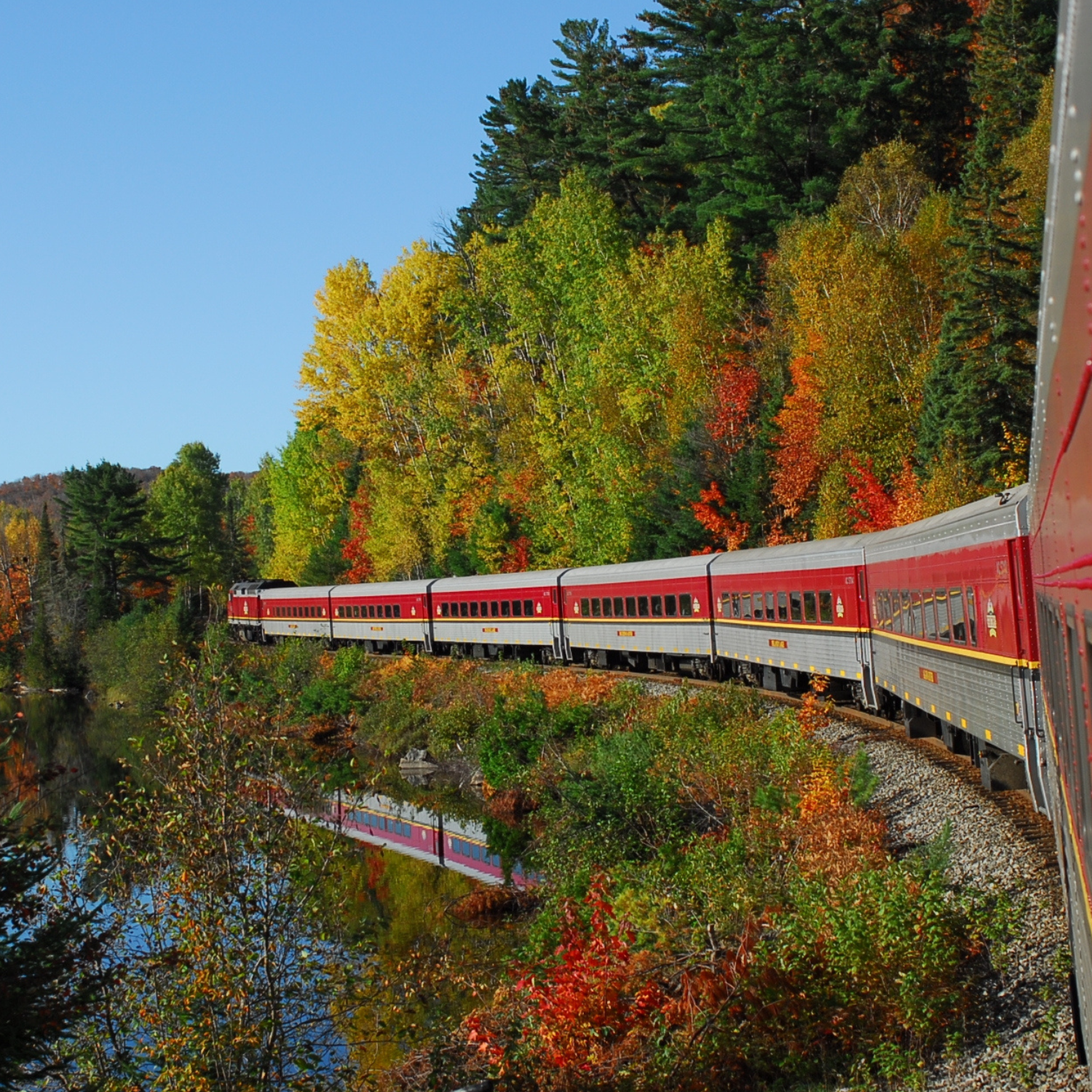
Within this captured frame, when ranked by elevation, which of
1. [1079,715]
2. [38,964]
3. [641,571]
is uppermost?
[641,571]

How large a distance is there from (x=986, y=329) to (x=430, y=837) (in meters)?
17.6

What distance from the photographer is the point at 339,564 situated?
65312 mm

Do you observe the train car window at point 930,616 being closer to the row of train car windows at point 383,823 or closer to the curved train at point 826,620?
the curved train at point 826,620

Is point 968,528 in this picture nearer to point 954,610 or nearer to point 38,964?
point 954,610

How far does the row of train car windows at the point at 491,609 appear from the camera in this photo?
34.4m

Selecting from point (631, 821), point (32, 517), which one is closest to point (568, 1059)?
point (631, 821)

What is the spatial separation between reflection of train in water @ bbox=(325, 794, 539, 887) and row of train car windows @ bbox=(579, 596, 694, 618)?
6.11 meters

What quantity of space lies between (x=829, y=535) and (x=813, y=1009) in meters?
21.7

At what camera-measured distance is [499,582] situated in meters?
36.3

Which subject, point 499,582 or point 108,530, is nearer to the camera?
point 499,582

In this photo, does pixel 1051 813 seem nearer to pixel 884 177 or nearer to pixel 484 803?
pixel 484 803

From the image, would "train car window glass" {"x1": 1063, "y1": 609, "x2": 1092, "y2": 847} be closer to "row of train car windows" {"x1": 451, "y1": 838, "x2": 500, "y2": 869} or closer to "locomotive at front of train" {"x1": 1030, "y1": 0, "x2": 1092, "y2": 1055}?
"locomotive at front of train" {"x1": 1030, "y1": 0, "x2": 1092, "y2": 1055}

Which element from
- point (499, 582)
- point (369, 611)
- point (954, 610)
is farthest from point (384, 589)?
point (954, 610)

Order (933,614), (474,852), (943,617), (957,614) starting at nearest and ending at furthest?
(957,614) → (943,617) → (933,614) → (474,852)
